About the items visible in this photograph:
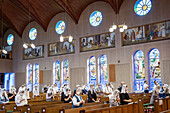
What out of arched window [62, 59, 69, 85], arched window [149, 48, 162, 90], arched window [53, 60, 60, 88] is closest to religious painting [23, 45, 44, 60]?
arched window [53, 60, 60, 88]

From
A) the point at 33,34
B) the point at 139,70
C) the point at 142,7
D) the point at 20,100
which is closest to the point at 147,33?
the point at 142,7

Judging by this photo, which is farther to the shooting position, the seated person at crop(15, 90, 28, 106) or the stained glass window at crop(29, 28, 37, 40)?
the stained glass window at crop(29, 28, 37, 40)

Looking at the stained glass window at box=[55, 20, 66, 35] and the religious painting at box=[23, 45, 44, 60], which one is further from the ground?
the stained glass window at box=[55, 20, 66, 35]

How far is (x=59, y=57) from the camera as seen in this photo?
87.2ft

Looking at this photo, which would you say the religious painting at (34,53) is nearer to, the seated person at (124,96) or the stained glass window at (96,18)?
the stained glass window at (96,18)

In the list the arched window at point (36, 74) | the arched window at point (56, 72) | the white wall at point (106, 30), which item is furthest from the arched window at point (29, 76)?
the arched window at point (56, 72)

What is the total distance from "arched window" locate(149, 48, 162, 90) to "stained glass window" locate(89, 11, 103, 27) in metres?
6.65

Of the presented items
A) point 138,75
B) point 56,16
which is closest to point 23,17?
point 56,16

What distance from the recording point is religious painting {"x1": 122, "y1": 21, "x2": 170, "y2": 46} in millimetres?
18688

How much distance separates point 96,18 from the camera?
23.6m

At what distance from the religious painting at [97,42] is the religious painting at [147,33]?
1478 mm

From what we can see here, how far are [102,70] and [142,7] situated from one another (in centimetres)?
734

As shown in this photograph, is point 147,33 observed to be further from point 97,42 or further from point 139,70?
point 97,42

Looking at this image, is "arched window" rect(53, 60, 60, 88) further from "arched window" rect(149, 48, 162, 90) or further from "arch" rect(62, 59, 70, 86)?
"arched window" rect(149, 48, 162, 90)
